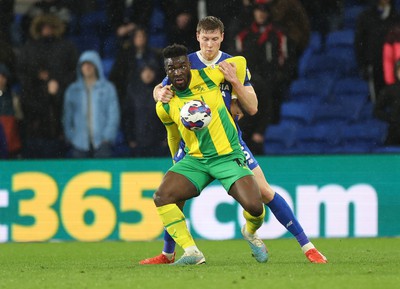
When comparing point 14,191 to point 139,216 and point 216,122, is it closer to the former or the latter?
point 139,216

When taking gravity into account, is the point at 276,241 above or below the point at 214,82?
below

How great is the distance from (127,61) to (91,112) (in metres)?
0.80

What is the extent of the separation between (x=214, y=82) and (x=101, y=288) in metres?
2.50

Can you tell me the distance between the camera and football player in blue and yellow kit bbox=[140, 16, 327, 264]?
8.73 m

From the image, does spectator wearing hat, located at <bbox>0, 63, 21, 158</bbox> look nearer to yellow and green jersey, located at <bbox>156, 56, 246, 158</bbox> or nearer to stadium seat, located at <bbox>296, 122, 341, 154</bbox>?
stadium seat, located at <bbox>296, 122, 341, 154</bbox>

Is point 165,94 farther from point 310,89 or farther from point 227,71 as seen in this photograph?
point 310,89

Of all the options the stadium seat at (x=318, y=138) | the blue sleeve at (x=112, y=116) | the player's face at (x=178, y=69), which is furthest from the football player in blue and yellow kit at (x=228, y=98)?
the blue sleeve at (x=112, y=116)

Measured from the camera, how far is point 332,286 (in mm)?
6902

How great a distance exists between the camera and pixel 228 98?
8953 mm

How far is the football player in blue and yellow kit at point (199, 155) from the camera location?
8625 mm

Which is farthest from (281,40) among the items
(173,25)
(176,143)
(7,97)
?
(176,143)

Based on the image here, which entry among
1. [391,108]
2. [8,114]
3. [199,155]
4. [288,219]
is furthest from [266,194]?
[8,114]

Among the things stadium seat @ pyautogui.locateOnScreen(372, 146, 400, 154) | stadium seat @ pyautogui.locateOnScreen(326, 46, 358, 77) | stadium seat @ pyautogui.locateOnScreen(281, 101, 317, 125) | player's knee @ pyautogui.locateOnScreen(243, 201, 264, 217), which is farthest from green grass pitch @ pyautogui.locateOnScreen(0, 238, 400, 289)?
stadium seat @ pyautogui.locateOnScreen(326, 46, 358, 77)

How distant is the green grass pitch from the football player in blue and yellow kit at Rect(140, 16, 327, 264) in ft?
0.76
